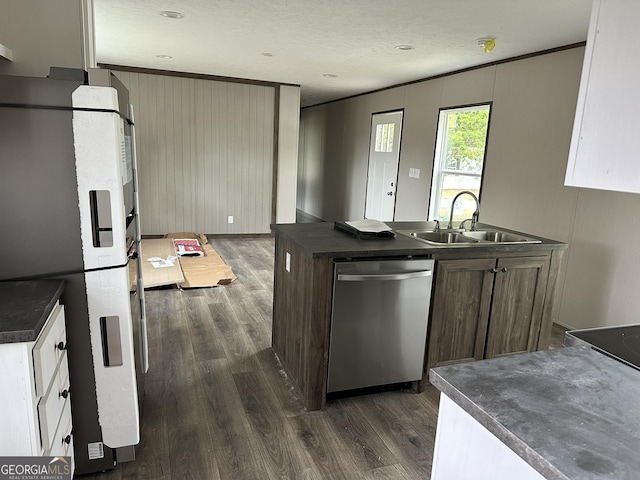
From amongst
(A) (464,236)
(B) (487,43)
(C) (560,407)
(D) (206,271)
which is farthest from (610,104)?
(D) (206,271)

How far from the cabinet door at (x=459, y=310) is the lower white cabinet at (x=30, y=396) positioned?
196 cm

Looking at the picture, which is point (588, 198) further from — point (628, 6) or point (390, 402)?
point (628, 6)

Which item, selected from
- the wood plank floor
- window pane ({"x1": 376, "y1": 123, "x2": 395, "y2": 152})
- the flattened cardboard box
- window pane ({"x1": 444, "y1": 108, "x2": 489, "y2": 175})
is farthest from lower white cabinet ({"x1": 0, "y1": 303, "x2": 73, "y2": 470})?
window pane ({"x1": 376, "y1": 123, "x2": 395, "y2": 152})

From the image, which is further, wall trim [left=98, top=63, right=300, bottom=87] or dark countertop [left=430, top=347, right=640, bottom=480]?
wall trim [left=98, top=63, right=300, bottom=87]

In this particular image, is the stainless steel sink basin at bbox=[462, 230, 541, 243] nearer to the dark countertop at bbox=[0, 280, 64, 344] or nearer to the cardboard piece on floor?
the dark countertop at bbox=[0, 280, 64, 344]

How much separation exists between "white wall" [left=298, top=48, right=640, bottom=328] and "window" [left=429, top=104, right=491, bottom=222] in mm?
125

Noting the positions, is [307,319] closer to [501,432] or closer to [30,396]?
[30,396]

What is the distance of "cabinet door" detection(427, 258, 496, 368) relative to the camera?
2.62 metres

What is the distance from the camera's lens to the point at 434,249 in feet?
8.25

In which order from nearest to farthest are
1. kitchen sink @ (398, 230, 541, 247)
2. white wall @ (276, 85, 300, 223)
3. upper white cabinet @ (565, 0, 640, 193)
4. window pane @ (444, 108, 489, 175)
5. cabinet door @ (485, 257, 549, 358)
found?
upper white cabinet @ (565, 0, 640, 193) < cabinet door @ (485, 257, 549, 358) < kitchen sink @ (398, 230, 541, 247) < window pane @ (444, 108, 489, 175) < white wall @ (276, 85, 300, 223)

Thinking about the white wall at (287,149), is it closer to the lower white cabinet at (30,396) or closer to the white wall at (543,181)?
the white wall at (543,181)

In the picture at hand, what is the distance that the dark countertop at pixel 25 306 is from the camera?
1.28 meters

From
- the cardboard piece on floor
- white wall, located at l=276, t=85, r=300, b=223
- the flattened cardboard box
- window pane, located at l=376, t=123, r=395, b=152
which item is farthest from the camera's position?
white wall, located at l=276, t=85, r=300, b=223

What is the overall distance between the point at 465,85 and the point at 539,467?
4.84 m
